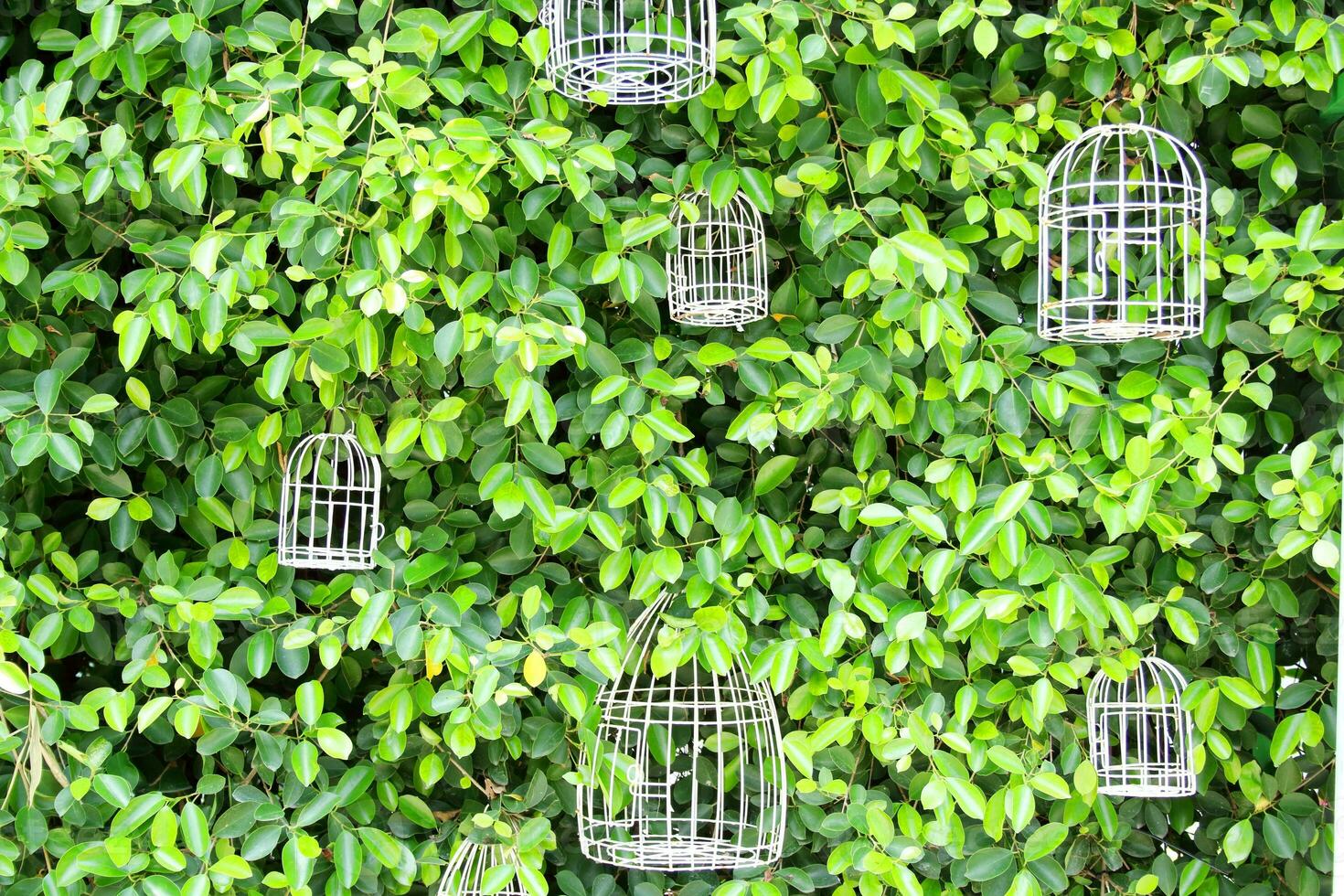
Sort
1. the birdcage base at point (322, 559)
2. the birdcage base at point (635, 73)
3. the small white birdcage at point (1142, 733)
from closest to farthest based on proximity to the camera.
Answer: the birdcage base at point (635, 73) < the birdcage base at point (322, 559) < the small white birdcage at point (1142, 733)

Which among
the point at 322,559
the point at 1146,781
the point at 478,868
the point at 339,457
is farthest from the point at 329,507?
the point at 1146,781

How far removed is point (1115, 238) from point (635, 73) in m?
0.76

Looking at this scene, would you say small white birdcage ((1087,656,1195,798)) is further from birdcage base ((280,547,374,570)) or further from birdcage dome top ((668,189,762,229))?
birdcage base ((280,547,374,570))

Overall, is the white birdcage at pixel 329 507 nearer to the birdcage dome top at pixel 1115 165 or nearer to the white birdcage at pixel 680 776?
the white birdcage at pixel 680 776

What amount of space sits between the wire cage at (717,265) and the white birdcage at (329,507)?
17.3 inches

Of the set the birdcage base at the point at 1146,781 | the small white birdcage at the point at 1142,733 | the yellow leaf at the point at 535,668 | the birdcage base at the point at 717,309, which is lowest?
the birdcage base at the point at 1146,781

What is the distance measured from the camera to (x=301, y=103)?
144 centimetres

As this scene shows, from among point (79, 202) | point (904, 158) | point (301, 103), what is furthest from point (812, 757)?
point (79, 202)

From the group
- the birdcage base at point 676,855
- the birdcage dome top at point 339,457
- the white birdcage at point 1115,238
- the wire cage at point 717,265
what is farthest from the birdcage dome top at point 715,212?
the birdcage base at point 676,855

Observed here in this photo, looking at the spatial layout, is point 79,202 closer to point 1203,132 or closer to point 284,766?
point 284,766

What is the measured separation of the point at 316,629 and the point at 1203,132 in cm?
140

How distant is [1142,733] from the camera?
5.50ft

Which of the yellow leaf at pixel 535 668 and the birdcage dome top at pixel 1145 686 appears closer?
the yellow leaf at pixel 535 668

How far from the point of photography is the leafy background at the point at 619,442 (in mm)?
1423
